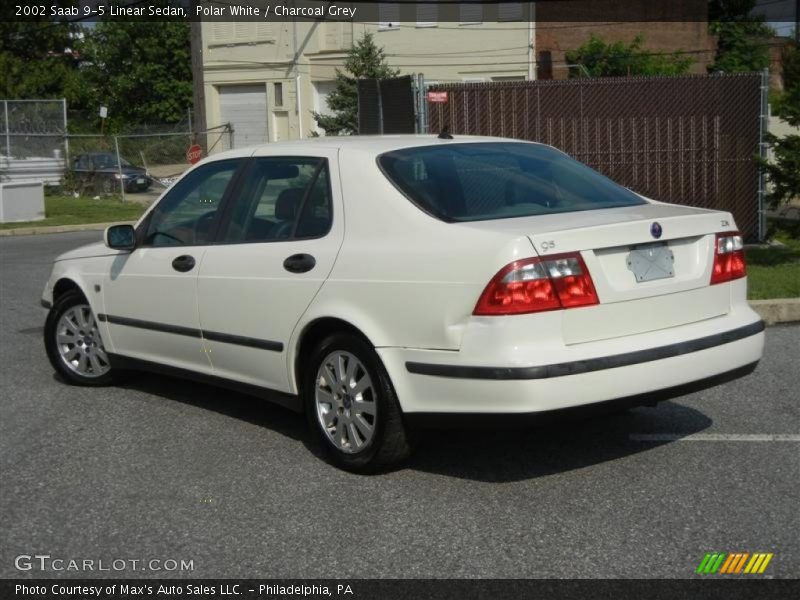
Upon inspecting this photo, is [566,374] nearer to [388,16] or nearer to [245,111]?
[388,16]

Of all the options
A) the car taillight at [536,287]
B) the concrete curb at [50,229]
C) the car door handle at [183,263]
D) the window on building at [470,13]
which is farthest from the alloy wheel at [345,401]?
the window on building at [470,13]

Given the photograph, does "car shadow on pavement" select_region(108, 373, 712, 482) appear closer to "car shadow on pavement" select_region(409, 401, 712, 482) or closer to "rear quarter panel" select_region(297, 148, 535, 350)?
"car shadow on pavement" select_region(409, 401, 712, 482)

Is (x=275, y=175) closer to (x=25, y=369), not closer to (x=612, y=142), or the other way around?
(x=25, y=369)

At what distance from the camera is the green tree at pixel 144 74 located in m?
62.8

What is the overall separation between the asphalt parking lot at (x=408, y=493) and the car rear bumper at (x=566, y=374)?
47 centimetres

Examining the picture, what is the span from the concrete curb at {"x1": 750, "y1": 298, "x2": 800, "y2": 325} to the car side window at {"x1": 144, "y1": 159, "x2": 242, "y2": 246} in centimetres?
507

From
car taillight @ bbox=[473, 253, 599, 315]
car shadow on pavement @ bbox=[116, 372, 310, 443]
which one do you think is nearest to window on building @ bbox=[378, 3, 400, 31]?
car shadow on pavement @ bbox=[116, 372, 310, 443]

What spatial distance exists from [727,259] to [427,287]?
1578mm

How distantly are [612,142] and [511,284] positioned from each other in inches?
425

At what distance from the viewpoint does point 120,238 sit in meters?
7.10

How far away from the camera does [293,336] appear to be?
592cm

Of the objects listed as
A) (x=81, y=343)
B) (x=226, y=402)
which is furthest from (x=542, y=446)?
(x=81, y=343)

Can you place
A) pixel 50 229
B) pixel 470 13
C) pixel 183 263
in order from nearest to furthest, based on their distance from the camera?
1. pixel 183 263
2. pixel 50 229
3. pixel 470 13
